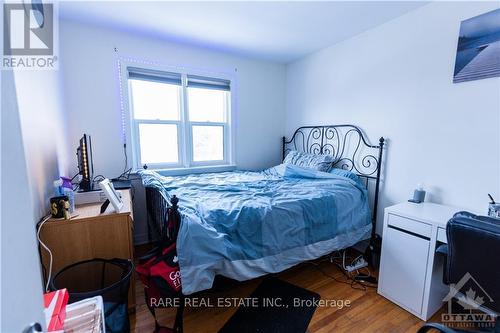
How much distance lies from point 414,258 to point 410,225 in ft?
0.77

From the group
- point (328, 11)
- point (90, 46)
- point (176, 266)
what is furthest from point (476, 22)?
point (90, 46)

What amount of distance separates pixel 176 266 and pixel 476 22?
2.67 m

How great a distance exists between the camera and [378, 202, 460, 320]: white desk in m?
1.58

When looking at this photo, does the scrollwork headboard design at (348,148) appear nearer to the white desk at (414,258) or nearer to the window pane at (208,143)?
the white desk at (414,258)

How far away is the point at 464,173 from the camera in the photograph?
5.88 ft

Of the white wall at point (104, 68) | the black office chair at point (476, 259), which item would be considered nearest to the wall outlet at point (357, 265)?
the black office chair at point (476, 259)

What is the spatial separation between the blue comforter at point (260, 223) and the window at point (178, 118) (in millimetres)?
721

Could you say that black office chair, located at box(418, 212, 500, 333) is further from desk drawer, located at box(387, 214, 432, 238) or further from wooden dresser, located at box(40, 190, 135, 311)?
wooden dresser, located at box(40, 190, 135, 311)

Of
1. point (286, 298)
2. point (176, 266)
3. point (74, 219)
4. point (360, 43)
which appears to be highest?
point (360, 43)

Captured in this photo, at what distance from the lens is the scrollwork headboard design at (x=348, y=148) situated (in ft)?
8.00

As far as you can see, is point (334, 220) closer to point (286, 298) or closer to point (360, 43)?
point (286, 298)

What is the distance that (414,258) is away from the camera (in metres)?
1.67

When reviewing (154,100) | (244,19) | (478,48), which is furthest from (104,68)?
(478,48)

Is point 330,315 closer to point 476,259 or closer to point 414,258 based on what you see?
point 414,258
